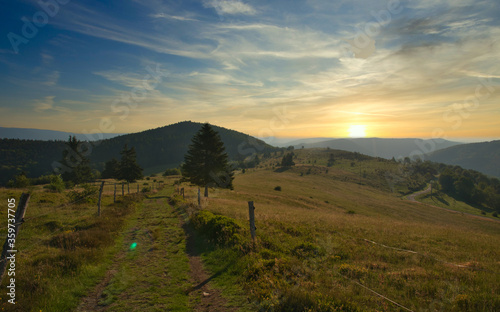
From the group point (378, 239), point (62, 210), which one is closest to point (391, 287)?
point (378, 239)

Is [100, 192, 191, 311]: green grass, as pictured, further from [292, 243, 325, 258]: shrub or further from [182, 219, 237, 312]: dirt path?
[292, 243, 325, 258]: shrub

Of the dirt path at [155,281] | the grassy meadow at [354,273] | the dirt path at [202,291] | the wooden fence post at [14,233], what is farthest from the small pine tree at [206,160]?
the wooden fence post at [14,233]

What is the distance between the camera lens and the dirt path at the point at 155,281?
21.2ft

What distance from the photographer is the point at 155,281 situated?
26.0 feet

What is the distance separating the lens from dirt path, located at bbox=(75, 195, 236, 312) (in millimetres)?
6473

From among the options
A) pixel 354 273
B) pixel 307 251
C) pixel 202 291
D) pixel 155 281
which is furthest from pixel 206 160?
pixel 354 273

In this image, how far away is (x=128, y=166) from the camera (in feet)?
196

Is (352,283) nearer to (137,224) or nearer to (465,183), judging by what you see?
(137,224)

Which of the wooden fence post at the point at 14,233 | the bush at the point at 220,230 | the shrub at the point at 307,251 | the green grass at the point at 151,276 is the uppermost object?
the wooden fence post at the point at 14,233

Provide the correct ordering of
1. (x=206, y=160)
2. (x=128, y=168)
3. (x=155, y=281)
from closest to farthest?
(x=155, y=281) < (x=206, y=160) < (x=128, y=168)

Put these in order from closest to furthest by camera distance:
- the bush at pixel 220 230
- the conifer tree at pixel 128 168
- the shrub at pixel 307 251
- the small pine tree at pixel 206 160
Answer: the shrub at pixel 307 251 → the bush at pixel 220 230 → the small pine tree at pixel 206 160 → the conifer tree at pixel 128 168

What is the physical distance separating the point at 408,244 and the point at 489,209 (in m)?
134

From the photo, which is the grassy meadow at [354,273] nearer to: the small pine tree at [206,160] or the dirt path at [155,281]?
the dirt path at [155,281]

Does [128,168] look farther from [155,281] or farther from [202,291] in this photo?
[202,291]
